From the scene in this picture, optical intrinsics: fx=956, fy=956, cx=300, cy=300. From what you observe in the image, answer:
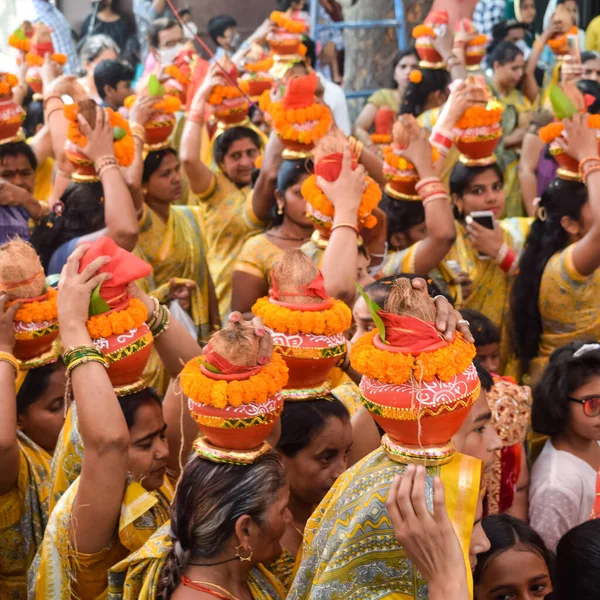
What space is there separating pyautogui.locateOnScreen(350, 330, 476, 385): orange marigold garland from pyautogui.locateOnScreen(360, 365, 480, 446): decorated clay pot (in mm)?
21

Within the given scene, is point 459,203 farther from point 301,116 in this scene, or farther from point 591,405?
point 591,405

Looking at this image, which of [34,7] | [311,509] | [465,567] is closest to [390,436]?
[465,567]

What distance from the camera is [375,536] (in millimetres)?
2018

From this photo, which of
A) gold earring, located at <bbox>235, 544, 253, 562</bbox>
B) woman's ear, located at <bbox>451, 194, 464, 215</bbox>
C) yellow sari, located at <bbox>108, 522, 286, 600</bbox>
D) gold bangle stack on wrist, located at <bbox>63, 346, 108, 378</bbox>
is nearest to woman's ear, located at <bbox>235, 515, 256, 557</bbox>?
gold earring, located at <bbox>235, 544, 253, 562</bbox>

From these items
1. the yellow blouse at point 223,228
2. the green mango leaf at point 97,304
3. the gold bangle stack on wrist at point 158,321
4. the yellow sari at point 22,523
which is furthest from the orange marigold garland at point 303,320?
the yellow blouse at point 223,228

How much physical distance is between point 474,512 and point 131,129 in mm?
3439

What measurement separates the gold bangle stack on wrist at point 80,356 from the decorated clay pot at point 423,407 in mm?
761

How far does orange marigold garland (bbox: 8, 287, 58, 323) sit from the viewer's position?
9.33 feet

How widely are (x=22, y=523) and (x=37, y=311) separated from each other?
0.68 meters

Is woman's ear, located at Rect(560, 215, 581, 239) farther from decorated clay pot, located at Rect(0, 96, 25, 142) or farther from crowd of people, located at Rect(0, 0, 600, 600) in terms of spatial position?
decorated clay pot, located at Rect(0, 96, 25, 142)

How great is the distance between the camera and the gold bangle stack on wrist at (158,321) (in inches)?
115

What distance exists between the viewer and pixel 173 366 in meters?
3.05

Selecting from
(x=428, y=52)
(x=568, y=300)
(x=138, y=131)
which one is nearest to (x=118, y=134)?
(x=138, y=131)

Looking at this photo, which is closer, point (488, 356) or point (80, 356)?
point (80, 356)
